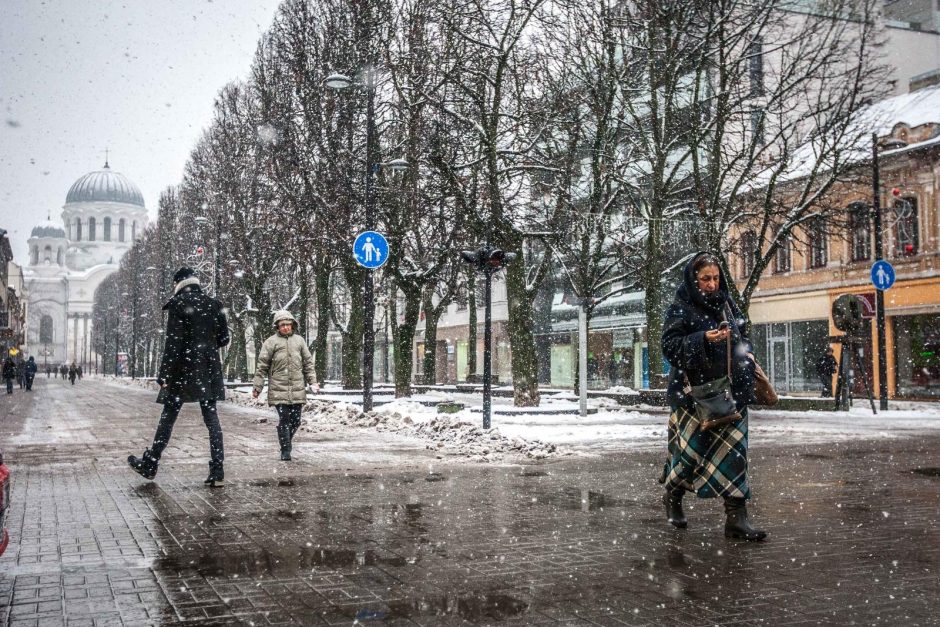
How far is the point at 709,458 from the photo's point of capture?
6590 millimetres

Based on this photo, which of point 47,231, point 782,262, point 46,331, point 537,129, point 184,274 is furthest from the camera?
point 47,231

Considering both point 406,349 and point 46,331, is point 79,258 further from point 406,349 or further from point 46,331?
point 406,349

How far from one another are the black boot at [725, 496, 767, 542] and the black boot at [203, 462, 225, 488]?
5107mm

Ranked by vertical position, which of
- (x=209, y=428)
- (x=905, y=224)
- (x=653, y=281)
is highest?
(x=905, y=224)

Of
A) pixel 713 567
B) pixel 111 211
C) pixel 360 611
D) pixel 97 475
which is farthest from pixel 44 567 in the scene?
pixel 111 211

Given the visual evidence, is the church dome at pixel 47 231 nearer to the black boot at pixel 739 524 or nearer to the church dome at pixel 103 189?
the church dome at pixel 103 189

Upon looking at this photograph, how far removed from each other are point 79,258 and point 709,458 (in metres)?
159

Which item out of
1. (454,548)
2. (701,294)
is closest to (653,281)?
(701,294)

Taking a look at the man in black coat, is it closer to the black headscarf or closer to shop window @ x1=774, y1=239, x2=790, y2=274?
the black headscarf

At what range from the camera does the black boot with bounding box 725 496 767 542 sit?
6492mm

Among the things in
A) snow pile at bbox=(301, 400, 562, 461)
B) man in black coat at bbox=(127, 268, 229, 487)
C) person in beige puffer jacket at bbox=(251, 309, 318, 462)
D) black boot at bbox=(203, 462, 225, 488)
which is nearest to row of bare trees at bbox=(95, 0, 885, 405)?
snow pile at bbox=(301, 400, 562, 461)

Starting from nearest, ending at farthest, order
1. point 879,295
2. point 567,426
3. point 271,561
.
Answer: point 271,561 → point 567,426 → point 879,295

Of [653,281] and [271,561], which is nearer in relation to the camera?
[271,561]

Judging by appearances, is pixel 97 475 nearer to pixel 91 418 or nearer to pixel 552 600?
pixel 552 600
